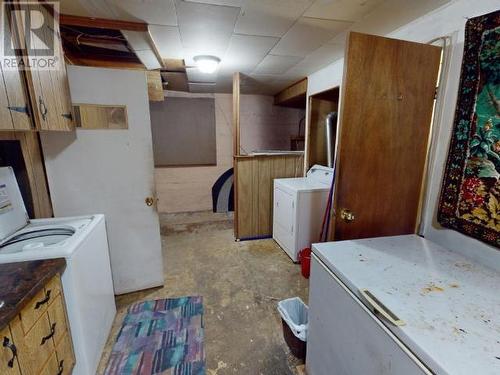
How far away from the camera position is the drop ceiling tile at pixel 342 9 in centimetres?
149

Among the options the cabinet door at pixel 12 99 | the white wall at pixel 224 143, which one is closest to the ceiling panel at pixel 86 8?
the cabinet door at pixel 12 99

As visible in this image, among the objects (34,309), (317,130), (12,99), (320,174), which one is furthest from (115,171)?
(317,130)

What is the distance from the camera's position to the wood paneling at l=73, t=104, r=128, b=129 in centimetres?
181

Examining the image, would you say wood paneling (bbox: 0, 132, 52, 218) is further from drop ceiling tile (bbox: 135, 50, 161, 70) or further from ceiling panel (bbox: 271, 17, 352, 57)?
ceiling panel (bbox: 271, 17, 352, 57)

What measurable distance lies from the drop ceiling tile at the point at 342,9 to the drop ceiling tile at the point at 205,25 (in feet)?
1.69

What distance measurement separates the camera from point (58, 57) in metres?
1.54

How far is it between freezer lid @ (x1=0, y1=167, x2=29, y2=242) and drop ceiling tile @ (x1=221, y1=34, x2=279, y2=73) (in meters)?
1.89

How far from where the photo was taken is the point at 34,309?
3.37 ft

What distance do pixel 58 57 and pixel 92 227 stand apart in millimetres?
1115

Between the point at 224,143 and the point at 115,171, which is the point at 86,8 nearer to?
the point at 115,171

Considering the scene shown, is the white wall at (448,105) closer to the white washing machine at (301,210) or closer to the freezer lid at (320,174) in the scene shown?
the white washing machine at (301,210)

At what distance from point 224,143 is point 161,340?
3.44m

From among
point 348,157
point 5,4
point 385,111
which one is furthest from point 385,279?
point 5,4

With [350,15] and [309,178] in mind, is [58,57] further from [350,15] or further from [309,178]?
[309,178]
